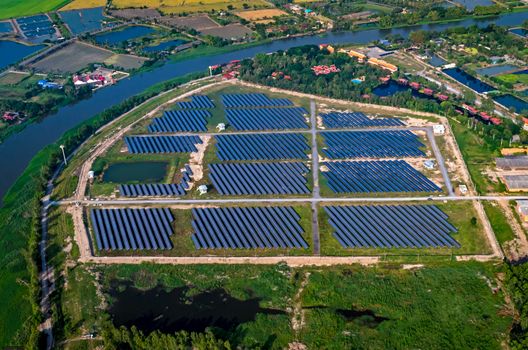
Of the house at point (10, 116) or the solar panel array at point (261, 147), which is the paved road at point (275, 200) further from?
the house at point (10, 116)

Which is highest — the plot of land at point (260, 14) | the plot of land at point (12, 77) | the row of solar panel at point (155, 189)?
the row of solar panel at point (155, 189)

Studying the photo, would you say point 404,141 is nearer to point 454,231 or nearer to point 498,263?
point 454,231

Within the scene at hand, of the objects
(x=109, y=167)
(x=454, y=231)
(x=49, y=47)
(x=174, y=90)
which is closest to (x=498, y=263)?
(x=454, y=231)

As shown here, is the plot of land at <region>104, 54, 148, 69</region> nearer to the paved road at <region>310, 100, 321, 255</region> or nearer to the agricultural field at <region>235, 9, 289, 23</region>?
the agricultural field at <region>235, 9, 289, 23</region>

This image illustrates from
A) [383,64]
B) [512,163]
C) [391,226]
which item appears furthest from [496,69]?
[391,226]

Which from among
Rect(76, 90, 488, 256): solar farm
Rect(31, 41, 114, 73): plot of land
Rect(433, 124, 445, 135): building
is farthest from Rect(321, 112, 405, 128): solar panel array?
Rect(31, 41, 114, 73): plot of land

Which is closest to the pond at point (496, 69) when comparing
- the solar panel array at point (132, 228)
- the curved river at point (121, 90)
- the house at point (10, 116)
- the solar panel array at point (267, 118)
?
the curved river at point (121, 90)
